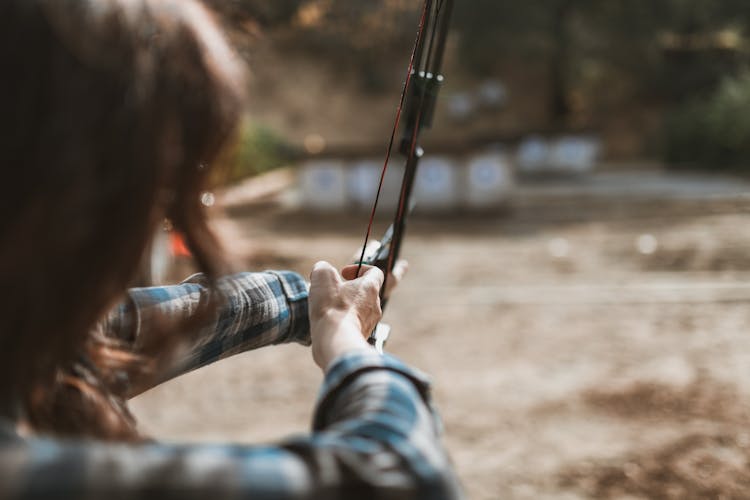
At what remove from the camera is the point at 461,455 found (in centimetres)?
325

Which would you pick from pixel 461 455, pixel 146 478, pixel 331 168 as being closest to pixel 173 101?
pixel 146 478

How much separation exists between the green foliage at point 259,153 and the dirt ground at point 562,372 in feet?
20.3

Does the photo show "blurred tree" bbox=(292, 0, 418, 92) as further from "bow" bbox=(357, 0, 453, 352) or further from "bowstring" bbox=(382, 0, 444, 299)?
Result: "bowstring" bbox=(382, 0, 444, 299)

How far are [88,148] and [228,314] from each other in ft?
1.90

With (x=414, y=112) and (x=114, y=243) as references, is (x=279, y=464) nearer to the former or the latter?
(x=114, y=243)

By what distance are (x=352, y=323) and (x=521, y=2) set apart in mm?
17832

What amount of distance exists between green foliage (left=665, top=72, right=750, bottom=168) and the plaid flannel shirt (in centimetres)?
1554

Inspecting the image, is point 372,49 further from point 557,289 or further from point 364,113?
point 557,289

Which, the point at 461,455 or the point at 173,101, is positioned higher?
the point at 173,101

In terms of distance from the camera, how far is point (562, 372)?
4.26m

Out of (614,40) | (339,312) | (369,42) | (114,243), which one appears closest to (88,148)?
(114,243)

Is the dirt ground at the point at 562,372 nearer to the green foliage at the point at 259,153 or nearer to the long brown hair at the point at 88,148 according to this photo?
the long brown hair at the point at 88,148

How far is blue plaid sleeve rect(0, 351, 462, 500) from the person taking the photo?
22.8 inches

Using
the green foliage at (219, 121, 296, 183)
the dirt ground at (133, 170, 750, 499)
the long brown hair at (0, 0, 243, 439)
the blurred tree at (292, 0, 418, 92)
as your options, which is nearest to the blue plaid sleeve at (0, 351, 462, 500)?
the long brown hair at (0, 0, 243, 439)
